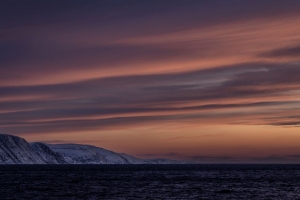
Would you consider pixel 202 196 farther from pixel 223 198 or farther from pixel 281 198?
pixel 281 198

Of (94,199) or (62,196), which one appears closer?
(94,199)

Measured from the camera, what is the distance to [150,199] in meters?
73.2

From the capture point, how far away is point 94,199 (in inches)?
2881

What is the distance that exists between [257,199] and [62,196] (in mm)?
27583

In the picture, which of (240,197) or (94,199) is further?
(240,197)

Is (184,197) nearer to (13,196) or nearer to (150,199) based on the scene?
(150,199)

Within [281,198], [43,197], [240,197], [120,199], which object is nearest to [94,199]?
[120,199]

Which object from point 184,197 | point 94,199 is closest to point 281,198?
point 184,197

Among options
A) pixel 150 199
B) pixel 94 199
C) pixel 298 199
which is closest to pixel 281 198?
pixel 298 199

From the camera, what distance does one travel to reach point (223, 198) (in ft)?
250

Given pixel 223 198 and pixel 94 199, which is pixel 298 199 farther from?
pixel 94 199

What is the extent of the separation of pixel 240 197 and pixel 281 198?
223 inches

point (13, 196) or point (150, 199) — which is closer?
point (150, 199)

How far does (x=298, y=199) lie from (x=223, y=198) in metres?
10.2
